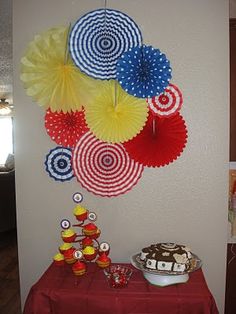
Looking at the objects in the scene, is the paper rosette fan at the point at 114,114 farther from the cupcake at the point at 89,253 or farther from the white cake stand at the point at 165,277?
the white cake stand at the point at 165,277

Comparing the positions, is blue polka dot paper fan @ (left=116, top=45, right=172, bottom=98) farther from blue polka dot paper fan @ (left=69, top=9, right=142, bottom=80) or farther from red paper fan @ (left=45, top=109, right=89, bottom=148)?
red paper fan @ (left=45, top=109, right=89, bottom=148)

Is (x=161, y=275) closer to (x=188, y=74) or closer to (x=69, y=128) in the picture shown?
(x=69, y=128)

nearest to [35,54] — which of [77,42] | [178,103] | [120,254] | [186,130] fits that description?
[77,42]

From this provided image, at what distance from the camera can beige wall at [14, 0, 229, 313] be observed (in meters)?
1.72

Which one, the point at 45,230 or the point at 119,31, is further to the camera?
the point at 45,230

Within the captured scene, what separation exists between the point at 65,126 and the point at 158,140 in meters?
0.55

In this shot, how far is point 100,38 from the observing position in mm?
1697

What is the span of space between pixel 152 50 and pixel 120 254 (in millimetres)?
1214

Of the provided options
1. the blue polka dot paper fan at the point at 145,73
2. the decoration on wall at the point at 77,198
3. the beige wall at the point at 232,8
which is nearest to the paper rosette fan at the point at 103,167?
the decoration on wall at the point at 77,198

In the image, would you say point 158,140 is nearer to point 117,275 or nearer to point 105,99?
point 105,99

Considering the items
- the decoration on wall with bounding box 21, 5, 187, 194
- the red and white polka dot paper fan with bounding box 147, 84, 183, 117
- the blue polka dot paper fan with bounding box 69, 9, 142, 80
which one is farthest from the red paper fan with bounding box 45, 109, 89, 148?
the red and white polka dot paper fan with bounding box 147, 84, 183, 117

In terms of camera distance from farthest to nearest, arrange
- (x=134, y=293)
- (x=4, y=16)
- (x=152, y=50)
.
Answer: (x=4, y=16), (x=152, y=50), (x=134, y=293)

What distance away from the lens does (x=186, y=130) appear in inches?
68.4

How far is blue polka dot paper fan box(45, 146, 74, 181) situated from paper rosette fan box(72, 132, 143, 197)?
0.12ft
